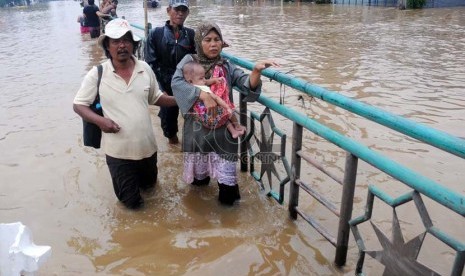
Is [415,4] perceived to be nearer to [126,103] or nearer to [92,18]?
[92,18]

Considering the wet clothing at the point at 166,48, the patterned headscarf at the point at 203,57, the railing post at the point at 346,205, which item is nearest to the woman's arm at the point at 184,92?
the patterned headscarf at the point at 203,57

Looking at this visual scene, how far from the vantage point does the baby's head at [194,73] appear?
307 cm

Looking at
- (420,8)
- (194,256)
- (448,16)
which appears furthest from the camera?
(420,8)

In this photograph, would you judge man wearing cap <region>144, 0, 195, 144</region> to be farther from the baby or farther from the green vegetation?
the green vegetation

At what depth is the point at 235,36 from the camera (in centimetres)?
1583

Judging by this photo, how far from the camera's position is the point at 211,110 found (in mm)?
3111

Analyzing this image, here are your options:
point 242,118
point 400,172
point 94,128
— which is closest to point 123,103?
point 94,128

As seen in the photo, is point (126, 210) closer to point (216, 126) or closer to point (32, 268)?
point (216, 126)

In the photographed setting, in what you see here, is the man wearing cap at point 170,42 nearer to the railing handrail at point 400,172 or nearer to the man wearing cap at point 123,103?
the man wearing cap at point 123,103

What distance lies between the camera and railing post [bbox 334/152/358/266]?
2.37 metres

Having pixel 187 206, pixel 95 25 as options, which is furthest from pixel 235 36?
pixel 187 206

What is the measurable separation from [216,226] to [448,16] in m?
21.4

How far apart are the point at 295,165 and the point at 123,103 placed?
1.45 m

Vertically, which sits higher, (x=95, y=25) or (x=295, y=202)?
(x=95, y=25)
